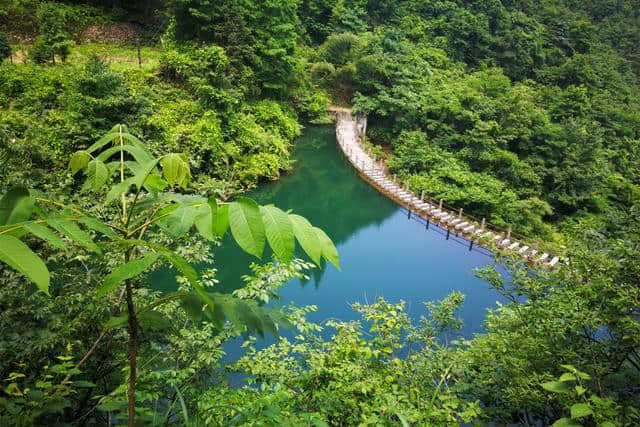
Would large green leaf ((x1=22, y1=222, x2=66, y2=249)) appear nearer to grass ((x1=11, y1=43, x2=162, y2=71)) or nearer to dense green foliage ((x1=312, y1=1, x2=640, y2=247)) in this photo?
dense green foliage ((x1=312, y1=1, x2=640, y2=247))

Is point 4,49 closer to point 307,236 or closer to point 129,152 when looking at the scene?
point 129,152

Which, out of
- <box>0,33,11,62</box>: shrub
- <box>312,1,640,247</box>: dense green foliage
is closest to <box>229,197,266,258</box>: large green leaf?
<box>312,1,640,247</box>: dense green foliage

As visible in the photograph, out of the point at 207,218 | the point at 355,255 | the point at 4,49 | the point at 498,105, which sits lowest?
the point at 355,255

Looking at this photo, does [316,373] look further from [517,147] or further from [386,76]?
[386,76]

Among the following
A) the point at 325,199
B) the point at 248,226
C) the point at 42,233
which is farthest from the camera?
the point at 325,199

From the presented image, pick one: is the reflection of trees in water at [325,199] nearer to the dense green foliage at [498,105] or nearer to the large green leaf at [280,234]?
the dense green foliage at [498,105]

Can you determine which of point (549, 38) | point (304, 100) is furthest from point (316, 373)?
point (549, 38)

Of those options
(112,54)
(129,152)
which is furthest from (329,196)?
(129,152)
